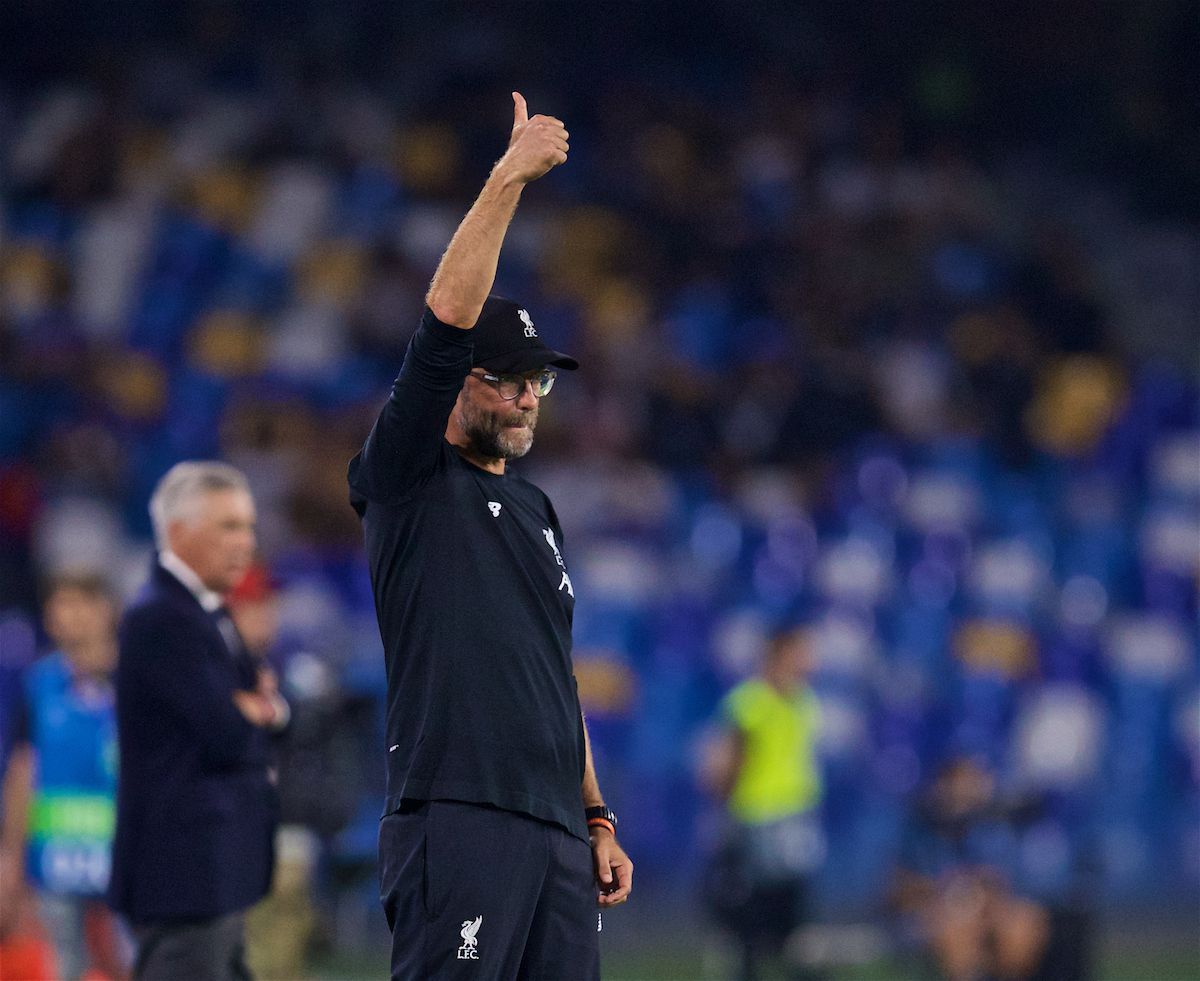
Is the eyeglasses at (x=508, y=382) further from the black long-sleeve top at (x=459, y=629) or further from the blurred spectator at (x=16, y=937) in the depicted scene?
the blurred spectator at (x=16, y=937)

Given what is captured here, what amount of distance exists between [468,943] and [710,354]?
11.1 m

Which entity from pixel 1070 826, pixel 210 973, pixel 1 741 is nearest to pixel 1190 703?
pixel 1070 826

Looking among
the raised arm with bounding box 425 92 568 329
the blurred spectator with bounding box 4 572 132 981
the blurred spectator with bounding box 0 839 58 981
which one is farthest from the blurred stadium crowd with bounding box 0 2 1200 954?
the raised arm with bounding box 425 92 568 329

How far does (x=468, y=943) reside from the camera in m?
3.15

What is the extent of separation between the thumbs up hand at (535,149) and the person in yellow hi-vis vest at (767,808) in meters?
5.54

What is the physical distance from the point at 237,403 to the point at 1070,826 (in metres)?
6.64

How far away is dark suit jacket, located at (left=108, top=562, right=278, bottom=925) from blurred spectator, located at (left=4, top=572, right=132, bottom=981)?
2062 millimetres

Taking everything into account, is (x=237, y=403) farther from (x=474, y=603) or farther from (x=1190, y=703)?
(x=474, y=603)

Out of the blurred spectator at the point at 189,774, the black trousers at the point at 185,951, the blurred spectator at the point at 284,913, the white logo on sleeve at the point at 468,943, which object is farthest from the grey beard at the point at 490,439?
the blurred spectator at the point at 284,913

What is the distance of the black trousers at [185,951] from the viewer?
171 inches

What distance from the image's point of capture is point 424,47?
16062 mm

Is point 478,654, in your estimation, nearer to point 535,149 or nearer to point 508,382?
point 508,382

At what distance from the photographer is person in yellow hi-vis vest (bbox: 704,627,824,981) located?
27.6 ft

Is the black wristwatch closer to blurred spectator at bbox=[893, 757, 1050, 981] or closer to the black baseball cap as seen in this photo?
the black baseball cap
